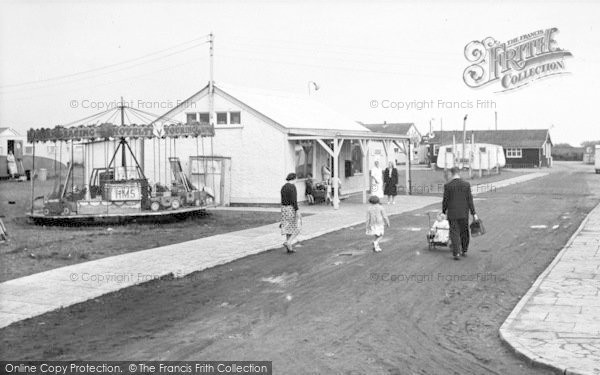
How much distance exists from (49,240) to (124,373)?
10.5 metres

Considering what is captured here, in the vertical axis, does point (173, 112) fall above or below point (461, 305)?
above

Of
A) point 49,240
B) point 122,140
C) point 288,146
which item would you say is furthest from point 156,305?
point 288,146

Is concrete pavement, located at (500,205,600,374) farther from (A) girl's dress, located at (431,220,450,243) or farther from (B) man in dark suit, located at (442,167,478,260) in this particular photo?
(A) girl's dress, located at (431,220,450,243)

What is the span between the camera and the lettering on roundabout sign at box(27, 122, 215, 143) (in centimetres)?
1927

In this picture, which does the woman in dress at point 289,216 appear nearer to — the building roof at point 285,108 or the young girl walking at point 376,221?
the young girl walking at point 376,221

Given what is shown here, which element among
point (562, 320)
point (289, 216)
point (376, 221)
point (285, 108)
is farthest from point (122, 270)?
point (285, 108)

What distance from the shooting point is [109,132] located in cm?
1917

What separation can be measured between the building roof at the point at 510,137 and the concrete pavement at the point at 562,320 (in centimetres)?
Result: 6648

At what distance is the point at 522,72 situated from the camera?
1883 centimetres

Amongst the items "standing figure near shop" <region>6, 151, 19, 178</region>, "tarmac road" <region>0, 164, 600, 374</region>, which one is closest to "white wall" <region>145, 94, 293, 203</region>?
"tarmac road" <region>0, 164, 600, 374</region>

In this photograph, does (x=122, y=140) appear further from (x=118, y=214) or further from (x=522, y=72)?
(x=522, y=72)

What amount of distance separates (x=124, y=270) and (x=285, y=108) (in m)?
18.9

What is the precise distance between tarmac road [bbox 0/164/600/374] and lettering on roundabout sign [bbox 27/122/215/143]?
7987 millimetres

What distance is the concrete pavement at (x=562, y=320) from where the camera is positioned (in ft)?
20.7
